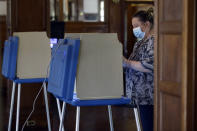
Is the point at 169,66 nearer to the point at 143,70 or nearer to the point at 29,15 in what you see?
the point at 143,70

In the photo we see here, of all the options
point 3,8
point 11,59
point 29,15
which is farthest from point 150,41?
point 3,8

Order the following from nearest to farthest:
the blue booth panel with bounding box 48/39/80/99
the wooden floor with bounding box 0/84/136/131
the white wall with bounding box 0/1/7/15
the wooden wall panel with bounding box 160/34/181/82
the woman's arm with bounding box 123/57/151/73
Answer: the wooden wall panel with bounding box 160/34/181/82 < the blue booth panel with bounding box 48/39/80/99 < the woman's arm with bounding box 123/57/151/73 < the wooden floor with bounding box 0/84/136/131 < the white wall with bounding box 0/1/7/15

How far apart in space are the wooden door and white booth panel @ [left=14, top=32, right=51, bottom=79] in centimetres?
174

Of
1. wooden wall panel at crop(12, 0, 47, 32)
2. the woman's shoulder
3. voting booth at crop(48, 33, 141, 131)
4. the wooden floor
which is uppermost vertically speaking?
wooden wall panel at crop(12, 0, 47, 32)

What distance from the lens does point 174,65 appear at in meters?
2.93

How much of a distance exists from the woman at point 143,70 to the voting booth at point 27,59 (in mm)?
1015

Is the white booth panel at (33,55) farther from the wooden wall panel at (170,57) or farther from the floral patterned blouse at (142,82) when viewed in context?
the wooden wall panel at (170,57)

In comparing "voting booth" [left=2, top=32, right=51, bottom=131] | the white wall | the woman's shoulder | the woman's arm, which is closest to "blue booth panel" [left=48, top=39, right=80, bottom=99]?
the woman's arm

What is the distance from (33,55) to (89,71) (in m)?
1.53

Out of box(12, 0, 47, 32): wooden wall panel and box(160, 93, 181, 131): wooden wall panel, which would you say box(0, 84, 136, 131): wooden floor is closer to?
box(12, 0, 47, 32): wooden wall panel

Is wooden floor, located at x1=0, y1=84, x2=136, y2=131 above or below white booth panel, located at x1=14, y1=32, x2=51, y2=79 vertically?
below

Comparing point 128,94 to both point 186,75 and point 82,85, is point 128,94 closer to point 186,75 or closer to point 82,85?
point 82,85

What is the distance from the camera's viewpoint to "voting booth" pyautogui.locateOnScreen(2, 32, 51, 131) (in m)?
4.52

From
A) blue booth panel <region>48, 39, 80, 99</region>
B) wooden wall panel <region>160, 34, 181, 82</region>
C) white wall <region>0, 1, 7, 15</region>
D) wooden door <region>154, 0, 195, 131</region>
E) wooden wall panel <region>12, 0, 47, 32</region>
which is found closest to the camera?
wooden door <region>154, 0, 195, 131</region>
